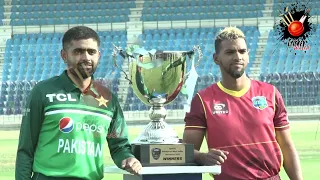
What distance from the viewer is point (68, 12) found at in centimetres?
2545

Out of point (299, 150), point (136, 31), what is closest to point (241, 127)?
point (299, 150)

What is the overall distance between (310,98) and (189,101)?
16.5 meters

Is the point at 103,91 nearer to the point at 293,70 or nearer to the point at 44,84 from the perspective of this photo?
the point at 44,84

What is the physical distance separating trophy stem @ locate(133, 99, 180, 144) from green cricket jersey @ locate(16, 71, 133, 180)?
9.3 inches

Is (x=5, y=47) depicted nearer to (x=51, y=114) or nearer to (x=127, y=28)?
(x=127, y=28)

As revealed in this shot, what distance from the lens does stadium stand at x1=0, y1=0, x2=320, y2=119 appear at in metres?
22.7

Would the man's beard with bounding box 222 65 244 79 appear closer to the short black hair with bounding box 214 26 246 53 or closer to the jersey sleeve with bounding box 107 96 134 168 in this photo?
the short black hair with bounding box 214 26 246 53

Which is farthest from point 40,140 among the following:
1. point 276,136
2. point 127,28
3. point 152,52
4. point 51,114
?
point 127,28

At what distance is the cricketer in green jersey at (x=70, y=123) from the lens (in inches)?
105

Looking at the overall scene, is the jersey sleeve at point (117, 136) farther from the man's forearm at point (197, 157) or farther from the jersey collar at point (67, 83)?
the man's forearm at point (197, 157)

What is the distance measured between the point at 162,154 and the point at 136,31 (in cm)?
2171

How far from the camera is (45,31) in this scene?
984 inches

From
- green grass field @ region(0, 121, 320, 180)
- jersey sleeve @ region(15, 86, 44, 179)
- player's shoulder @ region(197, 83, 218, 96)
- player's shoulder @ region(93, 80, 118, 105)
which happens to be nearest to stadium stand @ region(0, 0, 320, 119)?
green grass field @ region(0, 121, 320, 180)

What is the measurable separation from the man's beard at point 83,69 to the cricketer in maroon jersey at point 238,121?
22.3 inches
